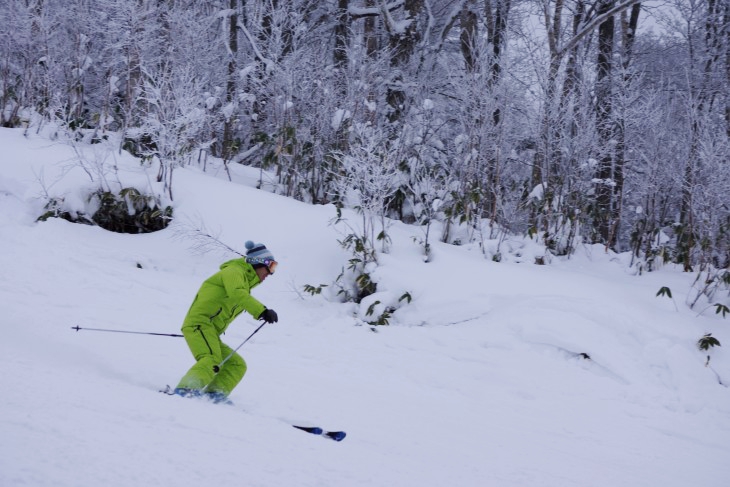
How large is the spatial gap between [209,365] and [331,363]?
246 centimetres

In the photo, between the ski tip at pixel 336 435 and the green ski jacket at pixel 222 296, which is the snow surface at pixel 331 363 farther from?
the green ski jacket at pixel 222 296

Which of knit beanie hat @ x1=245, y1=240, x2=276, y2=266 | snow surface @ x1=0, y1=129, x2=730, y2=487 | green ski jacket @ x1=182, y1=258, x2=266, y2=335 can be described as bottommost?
snow surface @ x1=0, y1=129, x2=730, y2=487

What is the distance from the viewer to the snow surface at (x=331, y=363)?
3.29 metres

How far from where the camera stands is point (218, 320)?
5.06 meters

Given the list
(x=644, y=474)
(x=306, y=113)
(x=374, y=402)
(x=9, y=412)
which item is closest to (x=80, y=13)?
(x=306, y=113)

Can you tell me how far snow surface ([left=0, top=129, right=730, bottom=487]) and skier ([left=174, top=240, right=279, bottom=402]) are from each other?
30cm

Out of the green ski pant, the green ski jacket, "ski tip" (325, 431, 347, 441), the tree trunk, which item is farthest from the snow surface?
the tree trunk

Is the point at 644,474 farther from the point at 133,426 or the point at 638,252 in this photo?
the point at 638,252

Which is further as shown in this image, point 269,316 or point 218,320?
point 218,320

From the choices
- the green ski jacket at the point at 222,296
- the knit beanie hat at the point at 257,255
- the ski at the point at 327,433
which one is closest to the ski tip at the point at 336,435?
the ski at the point at 327,433

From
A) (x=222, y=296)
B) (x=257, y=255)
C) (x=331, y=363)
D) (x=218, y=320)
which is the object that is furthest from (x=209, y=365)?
(x=331, y=363)

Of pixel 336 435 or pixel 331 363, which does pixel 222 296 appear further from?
pixel 331 363

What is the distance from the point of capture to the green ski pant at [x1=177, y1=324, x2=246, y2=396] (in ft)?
15.6

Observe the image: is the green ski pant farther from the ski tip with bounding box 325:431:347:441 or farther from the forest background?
the forest background
